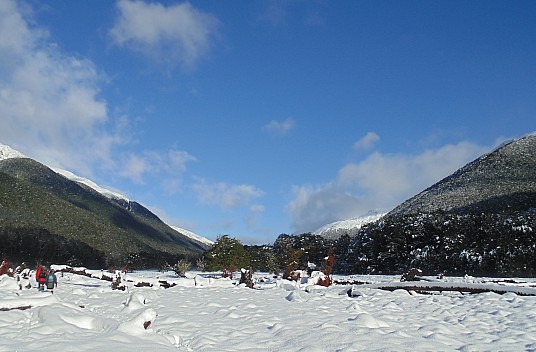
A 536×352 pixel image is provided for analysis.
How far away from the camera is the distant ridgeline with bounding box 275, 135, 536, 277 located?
93.8ft

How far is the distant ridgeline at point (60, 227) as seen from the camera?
59.7m

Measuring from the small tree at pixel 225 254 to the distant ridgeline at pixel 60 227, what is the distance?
39.5ft

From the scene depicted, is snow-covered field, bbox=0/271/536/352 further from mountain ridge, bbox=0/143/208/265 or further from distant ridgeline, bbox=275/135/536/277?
mountain ridge, bbox=0/143/208/265

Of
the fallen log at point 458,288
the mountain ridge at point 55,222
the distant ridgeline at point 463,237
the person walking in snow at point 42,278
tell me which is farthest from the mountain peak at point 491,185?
the mountain ridge at point 55,222

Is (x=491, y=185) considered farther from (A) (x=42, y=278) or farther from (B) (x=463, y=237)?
(A) (x=42, y=278)

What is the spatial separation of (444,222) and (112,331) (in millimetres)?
32376

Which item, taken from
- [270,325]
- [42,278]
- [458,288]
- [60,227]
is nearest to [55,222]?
[60,227]

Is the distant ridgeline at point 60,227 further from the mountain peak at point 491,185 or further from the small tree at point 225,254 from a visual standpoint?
the mountain peak at point 491,185

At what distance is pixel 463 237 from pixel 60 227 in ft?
226

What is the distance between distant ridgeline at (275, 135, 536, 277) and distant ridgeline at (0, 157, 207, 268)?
19.6 meters

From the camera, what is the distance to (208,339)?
7.23 m

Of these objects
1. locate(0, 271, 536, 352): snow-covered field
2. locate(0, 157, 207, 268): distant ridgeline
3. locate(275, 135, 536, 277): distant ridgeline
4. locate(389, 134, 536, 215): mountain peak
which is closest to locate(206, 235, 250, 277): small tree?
locate(275, 135, 536, 277): distant ridgeline

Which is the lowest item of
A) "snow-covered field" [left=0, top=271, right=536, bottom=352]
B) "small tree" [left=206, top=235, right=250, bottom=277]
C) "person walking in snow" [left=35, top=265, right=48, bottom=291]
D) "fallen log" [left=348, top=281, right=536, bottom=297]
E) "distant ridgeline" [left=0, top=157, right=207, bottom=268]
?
"snow-covered field" [left=0, top=271, right=536, bottom=352]

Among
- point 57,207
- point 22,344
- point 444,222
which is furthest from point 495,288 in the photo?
point 57,207
